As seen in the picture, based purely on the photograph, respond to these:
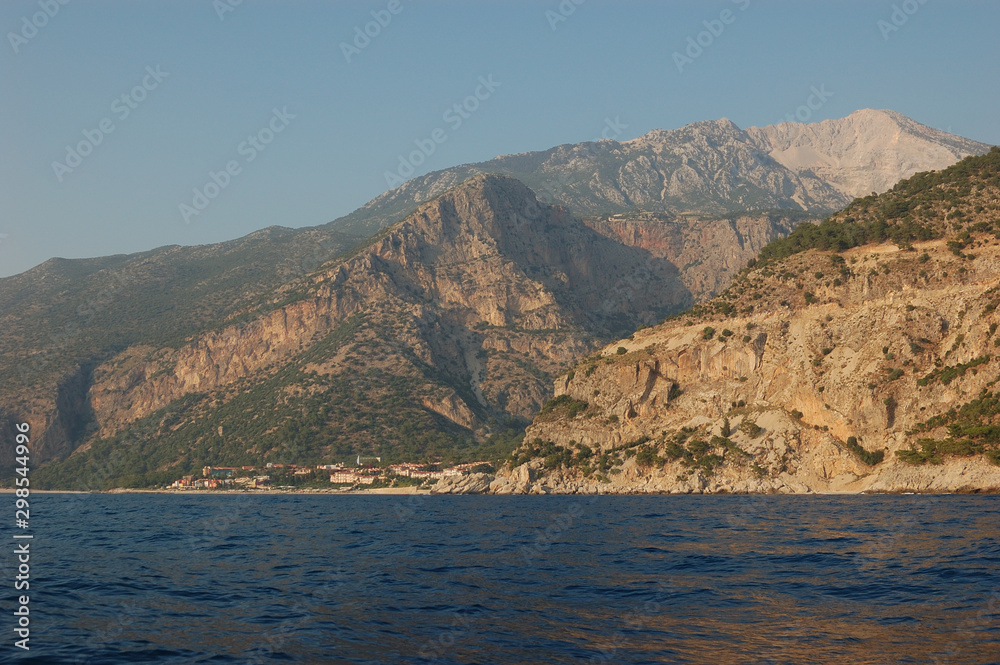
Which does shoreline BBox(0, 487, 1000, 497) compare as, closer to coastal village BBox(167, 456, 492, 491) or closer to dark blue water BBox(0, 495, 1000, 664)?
coastal village BBox(167, 456, 492, 491)

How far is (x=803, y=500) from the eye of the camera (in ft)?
→ 283

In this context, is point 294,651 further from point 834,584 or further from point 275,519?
point 275,519

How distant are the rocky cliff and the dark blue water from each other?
3721 centimetres

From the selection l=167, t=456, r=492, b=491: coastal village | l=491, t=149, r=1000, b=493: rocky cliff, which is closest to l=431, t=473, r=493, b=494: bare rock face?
l=491, t=149, r=1000, b=493: rocky cliff

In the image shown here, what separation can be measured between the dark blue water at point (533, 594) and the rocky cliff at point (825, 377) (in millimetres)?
37210

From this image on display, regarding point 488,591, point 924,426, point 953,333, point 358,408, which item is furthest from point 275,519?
point 358,408

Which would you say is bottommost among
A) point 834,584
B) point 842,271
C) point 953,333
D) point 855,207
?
point 834,584

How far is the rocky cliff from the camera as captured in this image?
309 ft

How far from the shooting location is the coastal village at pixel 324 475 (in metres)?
157

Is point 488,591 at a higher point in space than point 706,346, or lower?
lower

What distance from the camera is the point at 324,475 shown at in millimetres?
169000

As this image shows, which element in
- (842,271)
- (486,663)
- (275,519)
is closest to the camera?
(486,663)

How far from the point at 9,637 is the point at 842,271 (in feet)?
368

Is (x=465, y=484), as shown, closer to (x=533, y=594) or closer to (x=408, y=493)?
(x=408, y=493)
